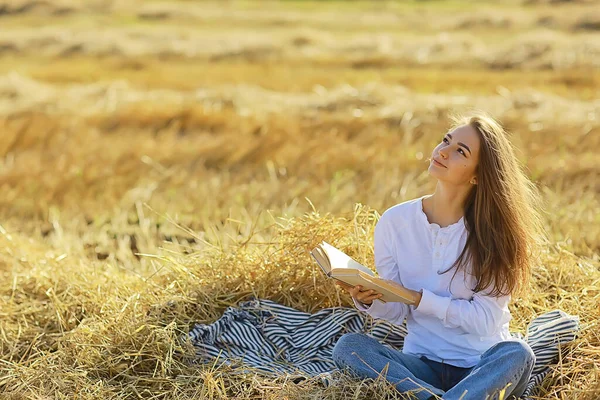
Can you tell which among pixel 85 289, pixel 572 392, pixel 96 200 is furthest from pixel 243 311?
pixel 96 200

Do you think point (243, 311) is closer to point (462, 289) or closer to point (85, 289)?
point (85, 289)

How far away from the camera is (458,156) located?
3.21 meters

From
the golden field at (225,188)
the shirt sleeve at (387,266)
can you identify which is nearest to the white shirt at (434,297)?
the shirt sleeve at (387,266)

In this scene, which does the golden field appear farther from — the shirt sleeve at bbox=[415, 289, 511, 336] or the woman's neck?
the woman's neck

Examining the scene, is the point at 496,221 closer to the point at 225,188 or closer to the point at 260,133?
the point at 225,188

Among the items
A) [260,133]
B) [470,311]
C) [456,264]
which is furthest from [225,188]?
[470,311]

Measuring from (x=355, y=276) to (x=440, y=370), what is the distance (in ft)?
1.83

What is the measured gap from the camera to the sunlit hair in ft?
10.5

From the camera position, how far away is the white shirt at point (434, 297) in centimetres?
318

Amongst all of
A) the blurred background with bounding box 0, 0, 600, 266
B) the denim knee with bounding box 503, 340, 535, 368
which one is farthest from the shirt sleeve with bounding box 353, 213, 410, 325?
the blurred background with bounding box 0, 0, 600, 266

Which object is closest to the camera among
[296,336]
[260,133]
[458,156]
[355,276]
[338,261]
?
[355,276]

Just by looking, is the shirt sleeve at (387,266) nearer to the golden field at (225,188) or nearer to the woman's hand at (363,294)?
the woman's hand at (363,294)

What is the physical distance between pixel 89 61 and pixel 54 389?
13.9 meters

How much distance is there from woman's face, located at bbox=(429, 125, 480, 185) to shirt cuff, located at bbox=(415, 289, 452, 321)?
0.42m
